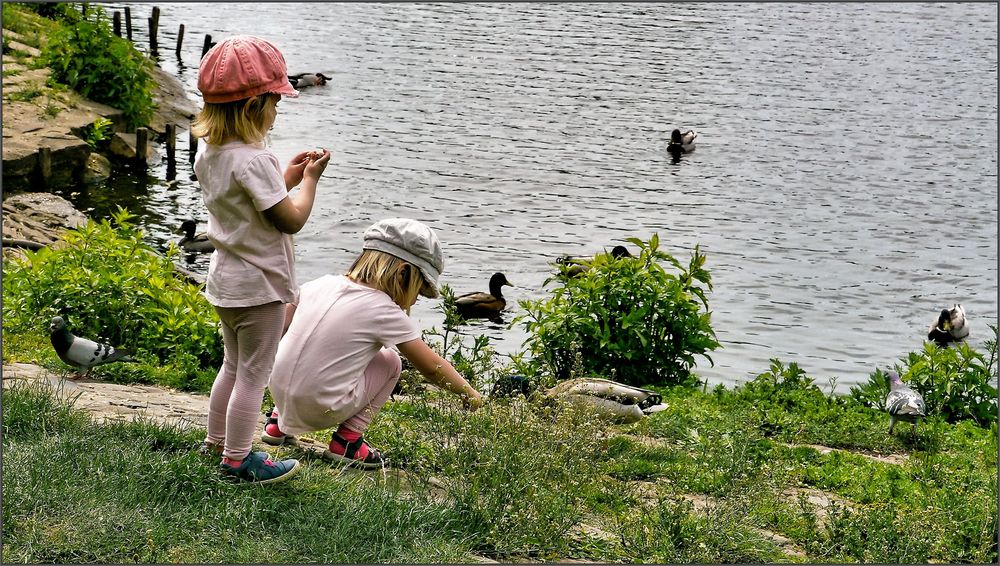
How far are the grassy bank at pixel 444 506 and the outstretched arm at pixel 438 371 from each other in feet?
0.36

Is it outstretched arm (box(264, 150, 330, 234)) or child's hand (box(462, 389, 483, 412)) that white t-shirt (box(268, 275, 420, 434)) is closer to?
child's hand (box(462, 389, 483, 412))

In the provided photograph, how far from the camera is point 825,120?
2472 centimetres

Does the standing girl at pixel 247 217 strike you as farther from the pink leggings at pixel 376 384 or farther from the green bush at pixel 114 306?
the green bush at pixel 114 306

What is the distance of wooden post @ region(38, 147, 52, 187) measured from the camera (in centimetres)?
1714

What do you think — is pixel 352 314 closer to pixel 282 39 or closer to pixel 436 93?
pixel 436 93

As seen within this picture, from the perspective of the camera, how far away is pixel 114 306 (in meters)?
8.18

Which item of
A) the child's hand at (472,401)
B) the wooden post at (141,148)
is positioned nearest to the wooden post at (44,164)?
the wooden post at (141,148)

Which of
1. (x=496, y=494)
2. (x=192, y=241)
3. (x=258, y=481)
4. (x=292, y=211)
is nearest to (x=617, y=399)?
(x=496, y=494)

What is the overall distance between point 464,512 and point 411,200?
14711 millimetres

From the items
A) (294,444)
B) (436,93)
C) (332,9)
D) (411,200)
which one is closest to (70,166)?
(411,200)

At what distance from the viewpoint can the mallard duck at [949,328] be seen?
13141 mm

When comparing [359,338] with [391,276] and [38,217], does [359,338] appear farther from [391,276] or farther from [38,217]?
[38,217]

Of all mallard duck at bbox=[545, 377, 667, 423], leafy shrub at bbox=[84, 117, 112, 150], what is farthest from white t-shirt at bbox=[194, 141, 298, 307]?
leafy shrub at bbox=[84, 117, 112, 150]

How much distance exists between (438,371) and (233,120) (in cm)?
150
